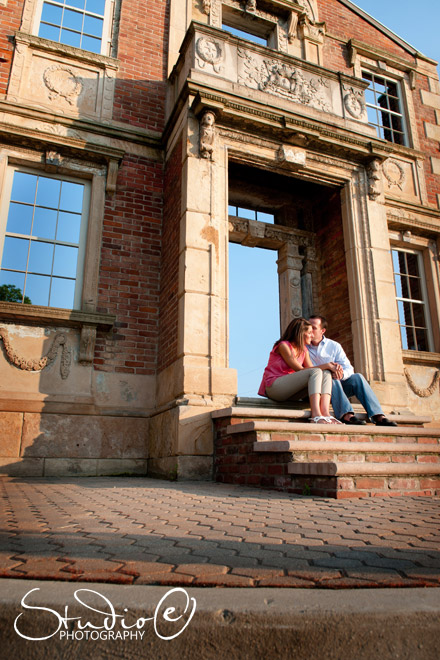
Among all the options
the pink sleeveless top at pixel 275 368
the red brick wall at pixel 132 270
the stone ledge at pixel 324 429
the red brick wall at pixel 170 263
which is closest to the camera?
the stone ledge at pixel 324 429

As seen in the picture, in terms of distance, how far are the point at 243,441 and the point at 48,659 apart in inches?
140

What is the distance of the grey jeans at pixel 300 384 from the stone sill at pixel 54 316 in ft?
8.02

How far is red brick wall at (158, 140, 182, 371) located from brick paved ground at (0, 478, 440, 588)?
2896mm

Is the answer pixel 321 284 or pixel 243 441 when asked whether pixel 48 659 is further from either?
pixel 321 284

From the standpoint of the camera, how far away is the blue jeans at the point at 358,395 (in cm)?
521

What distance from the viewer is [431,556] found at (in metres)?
1.71

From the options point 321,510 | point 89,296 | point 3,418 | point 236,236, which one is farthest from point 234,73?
point 321,510

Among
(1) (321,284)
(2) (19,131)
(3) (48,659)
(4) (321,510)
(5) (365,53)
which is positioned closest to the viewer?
(3) (48,659)

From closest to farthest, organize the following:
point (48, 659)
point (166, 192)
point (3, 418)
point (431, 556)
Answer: point (48, 659)
point (431, 556)
point (3, 418)
point (166, 192)

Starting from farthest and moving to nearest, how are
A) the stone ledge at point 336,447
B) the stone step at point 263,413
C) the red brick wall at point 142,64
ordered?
the red brick wall at point 142,64 → the stone step at point 263,413 → the stone ledge at point 336,447

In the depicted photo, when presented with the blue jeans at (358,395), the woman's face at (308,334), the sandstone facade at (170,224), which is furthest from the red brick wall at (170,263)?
the blue jeans at (358,395)

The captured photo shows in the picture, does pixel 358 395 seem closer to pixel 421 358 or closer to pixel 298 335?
pixel 298 335

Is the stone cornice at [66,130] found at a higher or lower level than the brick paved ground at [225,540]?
higher

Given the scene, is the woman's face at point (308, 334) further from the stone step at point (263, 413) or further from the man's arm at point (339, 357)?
the stone step at point (263, 413)
